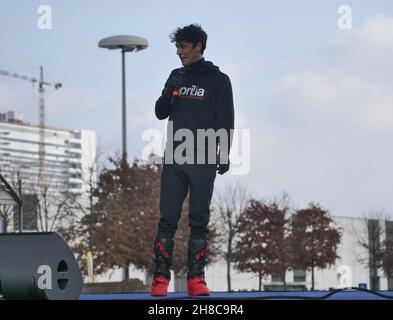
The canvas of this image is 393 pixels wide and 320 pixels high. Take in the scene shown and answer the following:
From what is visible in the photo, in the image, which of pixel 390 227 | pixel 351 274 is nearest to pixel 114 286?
pixel 390 227

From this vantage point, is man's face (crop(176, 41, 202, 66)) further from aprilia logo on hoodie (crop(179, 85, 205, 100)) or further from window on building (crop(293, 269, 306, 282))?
window on building (crop(293, 269, 306, 282))

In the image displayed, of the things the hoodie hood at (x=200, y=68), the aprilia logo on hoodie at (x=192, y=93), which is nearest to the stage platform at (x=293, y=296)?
the aprilia logo on hoodie at (x=192, y=93)

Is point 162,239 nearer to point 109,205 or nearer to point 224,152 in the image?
point 224,152

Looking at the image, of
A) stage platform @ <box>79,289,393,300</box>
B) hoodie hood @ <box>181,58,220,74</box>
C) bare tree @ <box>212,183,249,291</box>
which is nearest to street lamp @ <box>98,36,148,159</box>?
bare tree @ <box>212,183,249,291</box>

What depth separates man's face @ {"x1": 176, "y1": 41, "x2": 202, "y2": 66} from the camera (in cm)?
816

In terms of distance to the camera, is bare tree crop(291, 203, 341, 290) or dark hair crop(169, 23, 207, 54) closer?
dark hair crop(169, 23, 207, 54)

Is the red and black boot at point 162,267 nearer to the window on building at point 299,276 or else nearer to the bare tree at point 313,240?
the bare tree at point 313,240

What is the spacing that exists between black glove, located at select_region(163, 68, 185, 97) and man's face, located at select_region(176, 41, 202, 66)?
0.16 m

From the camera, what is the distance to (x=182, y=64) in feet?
27.2

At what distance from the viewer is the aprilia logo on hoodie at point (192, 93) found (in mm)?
8056

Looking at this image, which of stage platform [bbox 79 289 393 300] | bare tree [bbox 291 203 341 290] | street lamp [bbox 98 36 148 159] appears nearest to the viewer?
stage platform [bbox 79 289 393 300]

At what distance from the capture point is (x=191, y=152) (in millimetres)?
7980
